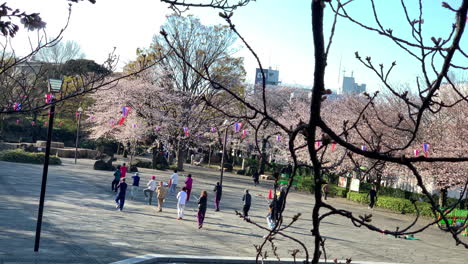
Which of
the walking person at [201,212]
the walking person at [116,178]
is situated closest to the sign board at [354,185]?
the walking person at [116,178]

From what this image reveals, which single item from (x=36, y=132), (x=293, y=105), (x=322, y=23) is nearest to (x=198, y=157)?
(x=293, y=105)

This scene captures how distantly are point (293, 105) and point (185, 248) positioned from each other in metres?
38.5

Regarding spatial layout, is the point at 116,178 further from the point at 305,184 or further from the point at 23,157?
the point at 305,184

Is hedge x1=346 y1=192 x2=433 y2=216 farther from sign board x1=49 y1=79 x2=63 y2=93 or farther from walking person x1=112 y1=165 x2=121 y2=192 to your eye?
sign board x1=49 y1=79 x2=63 y2=93

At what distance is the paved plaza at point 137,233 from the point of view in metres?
11.5

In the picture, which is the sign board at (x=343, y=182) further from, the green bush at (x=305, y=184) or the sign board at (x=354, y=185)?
the green bush at (x=305, y=184)

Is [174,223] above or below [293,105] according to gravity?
below

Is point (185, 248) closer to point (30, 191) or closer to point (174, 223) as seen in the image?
point (174, 223)

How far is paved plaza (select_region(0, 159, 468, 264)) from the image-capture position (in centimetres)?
1150

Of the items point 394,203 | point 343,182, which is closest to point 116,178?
point 394,203

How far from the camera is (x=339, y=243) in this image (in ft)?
52.0

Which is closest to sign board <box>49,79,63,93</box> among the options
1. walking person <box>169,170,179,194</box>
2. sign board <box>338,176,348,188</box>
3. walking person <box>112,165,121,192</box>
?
walking person <box>112,165,121,192</box>

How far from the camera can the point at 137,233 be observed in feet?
45.6

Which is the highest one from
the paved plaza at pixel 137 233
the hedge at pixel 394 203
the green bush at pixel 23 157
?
the green bush at pixel 23 157
